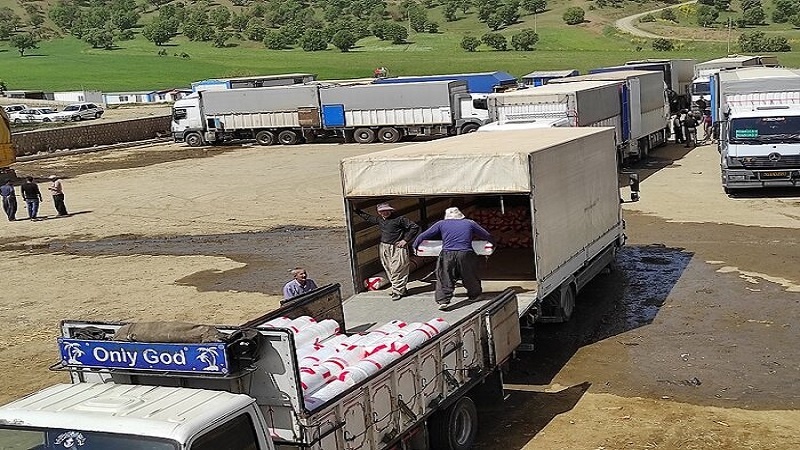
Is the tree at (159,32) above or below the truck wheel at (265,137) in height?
above

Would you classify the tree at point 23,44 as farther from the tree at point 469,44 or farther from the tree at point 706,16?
the tree at point 706,16

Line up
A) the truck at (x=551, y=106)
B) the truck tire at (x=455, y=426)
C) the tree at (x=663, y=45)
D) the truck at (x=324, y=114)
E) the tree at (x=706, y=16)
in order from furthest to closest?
the tree at (x=706, y=16)
the tree at (x=663, y=45)
the truck at (x=324, y=114)
the truck at (x=551, y=106)
the truck tire at (x=455, y=426)

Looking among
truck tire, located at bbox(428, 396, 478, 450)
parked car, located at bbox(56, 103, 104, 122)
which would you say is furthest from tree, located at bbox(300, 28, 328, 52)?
truck tire, located at bbox(428, 396, 478, 450)

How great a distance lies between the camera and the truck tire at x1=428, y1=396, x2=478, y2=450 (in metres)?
9.19

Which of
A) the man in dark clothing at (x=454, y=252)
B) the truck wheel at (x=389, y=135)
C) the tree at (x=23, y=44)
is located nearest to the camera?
the man in dark clothing at (x=454, y=252)

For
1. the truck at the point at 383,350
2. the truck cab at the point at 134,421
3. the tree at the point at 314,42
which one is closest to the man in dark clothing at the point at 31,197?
the truck at the point at 383,350

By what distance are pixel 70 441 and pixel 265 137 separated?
41629 mm

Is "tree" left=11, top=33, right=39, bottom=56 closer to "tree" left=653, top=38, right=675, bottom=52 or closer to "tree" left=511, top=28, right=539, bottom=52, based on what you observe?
"tree" left=511, top=28, right=539, bottom=52

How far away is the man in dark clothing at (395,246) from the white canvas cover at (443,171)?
1.23 feet

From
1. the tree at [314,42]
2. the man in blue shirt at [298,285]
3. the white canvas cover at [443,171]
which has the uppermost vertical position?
the tree at [314,42]

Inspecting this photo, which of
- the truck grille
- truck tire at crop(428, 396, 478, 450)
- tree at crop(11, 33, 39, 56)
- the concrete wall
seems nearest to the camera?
truck tire at crop(428, 396, 478, 450)

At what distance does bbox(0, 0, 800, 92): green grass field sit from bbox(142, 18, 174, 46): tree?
102cm

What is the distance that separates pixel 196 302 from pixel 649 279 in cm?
769

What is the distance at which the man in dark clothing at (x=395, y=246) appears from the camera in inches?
496
